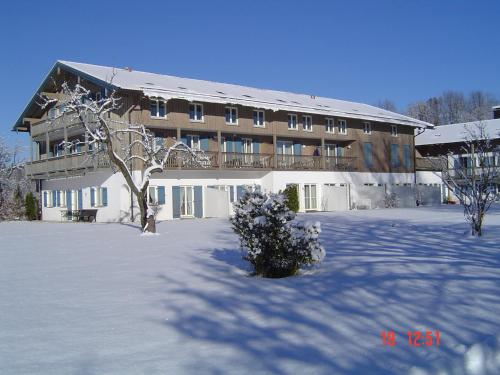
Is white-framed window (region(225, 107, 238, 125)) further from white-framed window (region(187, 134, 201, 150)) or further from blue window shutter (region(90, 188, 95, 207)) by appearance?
blue window shutter (region(90, 188, 95, 207))

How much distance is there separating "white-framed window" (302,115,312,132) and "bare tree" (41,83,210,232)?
9385 mm

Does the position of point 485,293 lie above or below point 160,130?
below

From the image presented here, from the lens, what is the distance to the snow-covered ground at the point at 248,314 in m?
4.78

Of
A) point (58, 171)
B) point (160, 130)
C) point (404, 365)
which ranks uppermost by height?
point (160, 130)

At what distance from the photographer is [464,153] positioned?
153ft

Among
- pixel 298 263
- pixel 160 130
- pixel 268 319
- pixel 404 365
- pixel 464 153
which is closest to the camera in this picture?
pixel 404 365

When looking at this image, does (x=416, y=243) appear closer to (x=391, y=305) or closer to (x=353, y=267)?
(x=353, y=267)

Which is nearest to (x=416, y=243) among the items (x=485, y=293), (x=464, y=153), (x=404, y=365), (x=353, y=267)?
(x=353, y=267)

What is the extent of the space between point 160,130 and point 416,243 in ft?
62.5

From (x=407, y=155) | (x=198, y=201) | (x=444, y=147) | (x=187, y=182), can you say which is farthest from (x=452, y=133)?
(x=187, y=182)

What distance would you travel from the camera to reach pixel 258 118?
3303 cm

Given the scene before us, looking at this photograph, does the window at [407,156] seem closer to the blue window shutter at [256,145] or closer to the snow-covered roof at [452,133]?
the snow-covered roof at [452,133]

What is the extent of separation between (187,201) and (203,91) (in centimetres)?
673

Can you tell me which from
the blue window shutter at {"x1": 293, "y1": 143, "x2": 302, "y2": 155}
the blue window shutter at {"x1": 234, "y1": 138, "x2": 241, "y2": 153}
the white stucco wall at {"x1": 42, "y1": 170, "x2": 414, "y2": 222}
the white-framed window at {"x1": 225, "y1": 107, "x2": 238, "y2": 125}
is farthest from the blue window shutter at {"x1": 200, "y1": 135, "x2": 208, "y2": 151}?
the blue window shutter at {"x1": 293, "y1": 143, "x2": 302, "y2": 155}
